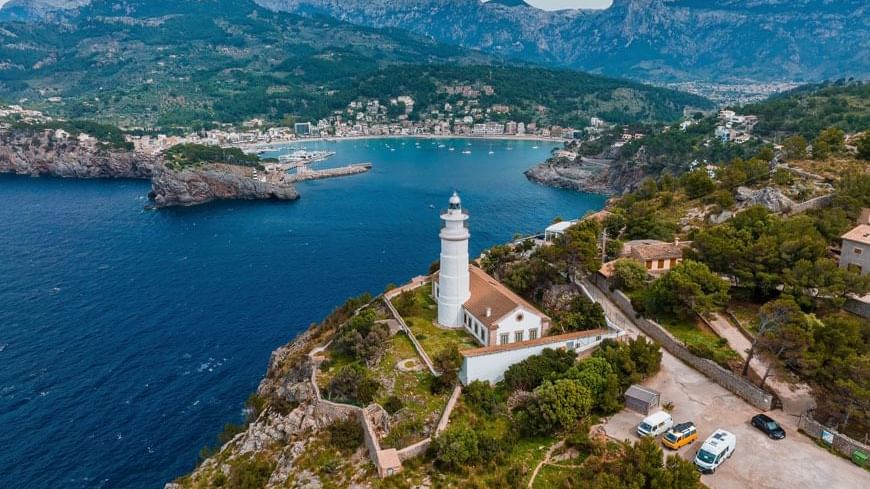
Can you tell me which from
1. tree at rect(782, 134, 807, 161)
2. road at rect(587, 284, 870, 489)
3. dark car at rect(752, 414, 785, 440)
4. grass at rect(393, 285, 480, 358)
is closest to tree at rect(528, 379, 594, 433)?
road at rect(587, 284, 870, 489)

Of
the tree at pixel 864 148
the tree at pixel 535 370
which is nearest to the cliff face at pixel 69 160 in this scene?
the tree at pixel 535 370

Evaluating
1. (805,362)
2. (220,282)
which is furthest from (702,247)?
(220,282)

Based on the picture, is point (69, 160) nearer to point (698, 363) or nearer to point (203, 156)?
point (203, 156)

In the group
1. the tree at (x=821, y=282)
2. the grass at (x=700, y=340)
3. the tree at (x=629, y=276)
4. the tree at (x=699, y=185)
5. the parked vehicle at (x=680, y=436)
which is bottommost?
the parked vehicle at (x=680, y=436)

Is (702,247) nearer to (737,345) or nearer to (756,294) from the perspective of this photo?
(756,294)

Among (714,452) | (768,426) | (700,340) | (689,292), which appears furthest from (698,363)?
(714,452)

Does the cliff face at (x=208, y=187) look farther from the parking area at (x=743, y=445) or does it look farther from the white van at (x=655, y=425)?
the white van at (x=655, y=425)
